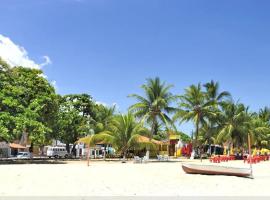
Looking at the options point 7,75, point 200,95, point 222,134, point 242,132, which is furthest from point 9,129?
point 242,132

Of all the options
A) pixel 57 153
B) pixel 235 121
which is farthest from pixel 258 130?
pixel 57 153

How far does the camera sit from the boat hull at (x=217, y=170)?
68.7 feet

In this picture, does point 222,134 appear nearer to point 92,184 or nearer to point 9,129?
point 9,129

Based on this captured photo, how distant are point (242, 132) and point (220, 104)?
15.1 ft

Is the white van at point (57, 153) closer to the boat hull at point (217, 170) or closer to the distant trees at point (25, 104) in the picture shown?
the distant trees at point (25, 104)

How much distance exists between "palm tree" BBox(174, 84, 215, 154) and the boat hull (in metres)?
23.0

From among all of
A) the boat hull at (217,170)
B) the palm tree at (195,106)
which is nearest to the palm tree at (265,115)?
the palm tree at (195,106)

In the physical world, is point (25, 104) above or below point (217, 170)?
above

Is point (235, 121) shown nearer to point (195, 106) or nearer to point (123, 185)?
point (195, 106)

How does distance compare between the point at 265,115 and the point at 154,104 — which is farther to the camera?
the point at 265,115

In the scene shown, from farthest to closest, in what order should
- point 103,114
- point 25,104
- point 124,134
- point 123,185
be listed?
point 103,114 < point 124,134 < point 25,104 < point 123,185

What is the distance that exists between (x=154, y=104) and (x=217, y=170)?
783 inches

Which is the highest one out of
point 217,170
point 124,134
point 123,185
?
point 124,134

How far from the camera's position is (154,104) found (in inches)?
1606
